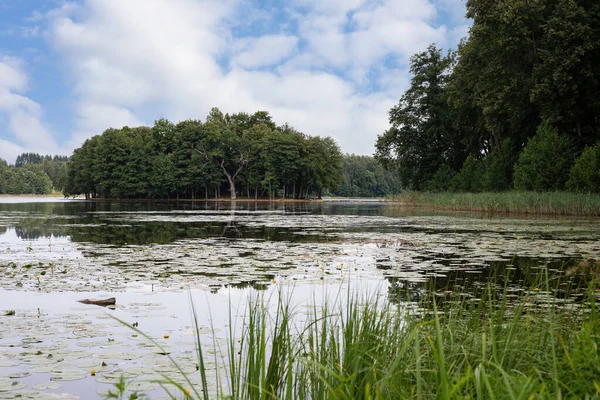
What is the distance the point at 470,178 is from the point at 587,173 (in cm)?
1711

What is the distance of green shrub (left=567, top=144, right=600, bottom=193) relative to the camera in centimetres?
2855

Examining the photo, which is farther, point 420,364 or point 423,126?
point 423,126

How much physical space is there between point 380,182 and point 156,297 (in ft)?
484

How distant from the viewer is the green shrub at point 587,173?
28.5m

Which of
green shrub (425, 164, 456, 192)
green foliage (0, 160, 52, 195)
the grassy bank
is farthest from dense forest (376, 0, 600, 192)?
green foliage (0, 160, 52, 195)

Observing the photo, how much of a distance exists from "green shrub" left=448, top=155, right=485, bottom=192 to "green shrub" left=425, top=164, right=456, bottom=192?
2.16m

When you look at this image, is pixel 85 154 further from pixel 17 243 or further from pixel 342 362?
pixel 342 362

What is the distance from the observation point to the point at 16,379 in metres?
4.43

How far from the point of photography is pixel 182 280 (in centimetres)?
907

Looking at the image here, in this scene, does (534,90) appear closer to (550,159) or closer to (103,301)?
(550,159)

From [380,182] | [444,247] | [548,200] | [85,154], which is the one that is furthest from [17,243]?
[380,182]

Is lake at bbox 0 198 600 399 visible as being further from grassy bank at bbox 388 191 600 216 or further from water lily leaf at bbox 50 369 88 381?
grassy bank at bbox 388 191 600 216

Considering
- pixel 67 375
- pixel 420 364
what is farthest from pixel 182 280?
pixel 420 364

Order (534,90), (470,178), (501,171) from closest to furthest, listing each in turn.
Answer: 1. (534,90)
2. (501,171)
3. (470,178)
